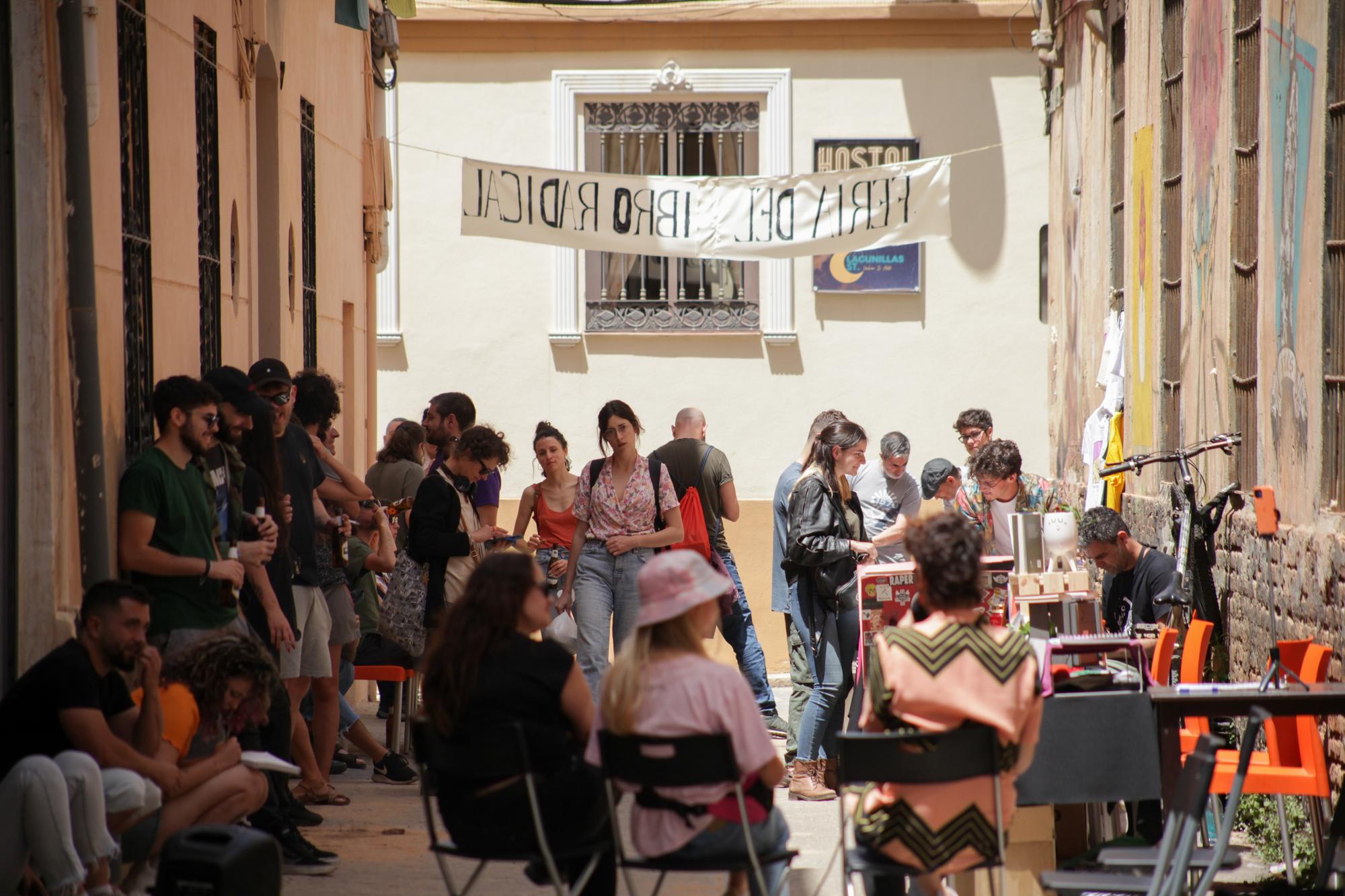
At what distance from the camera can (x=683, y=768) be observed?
4445mm

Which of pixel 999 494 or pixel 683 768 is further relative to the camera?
pixel 999 494

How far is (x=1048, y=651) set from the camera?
545 cm

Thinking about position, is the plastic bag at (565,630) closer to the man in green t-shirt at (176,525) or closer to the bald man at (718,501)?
the bald man at (718,501)

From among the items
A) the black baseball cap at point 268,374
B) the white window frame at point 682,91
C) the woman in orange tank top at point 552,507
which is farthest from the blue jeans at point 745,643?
the white window frame at point 682,91

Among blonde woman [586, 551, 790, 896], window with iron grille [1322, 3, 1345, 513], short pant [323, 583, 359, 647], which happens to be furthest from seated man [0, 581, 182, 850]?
window with iron grille [1322, 3, 1345, 513]

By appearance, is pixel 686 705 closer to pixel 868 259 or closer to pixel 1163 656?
pixel 1163 656

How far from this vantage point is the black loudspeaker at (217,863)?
4809mm

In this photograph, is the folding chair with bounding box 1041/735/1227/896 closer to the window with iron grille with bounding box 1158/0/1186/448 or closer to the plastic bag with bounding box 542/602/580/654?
the plastic bag with bounding box 542/602/580/654

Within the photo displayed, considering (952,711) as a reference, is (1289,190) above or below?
above

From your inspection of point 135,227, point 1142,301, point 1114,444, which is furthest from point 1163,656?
point 1114,444

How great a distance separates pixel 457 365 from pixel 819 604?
316 inches

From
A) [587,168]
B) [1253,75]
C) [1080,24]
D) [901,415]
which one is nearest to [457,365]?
[587,168]

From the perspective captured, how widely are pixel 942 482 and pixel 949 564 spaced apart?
6.11 m

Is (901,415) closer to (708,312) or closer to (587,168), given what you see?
(708,312)
